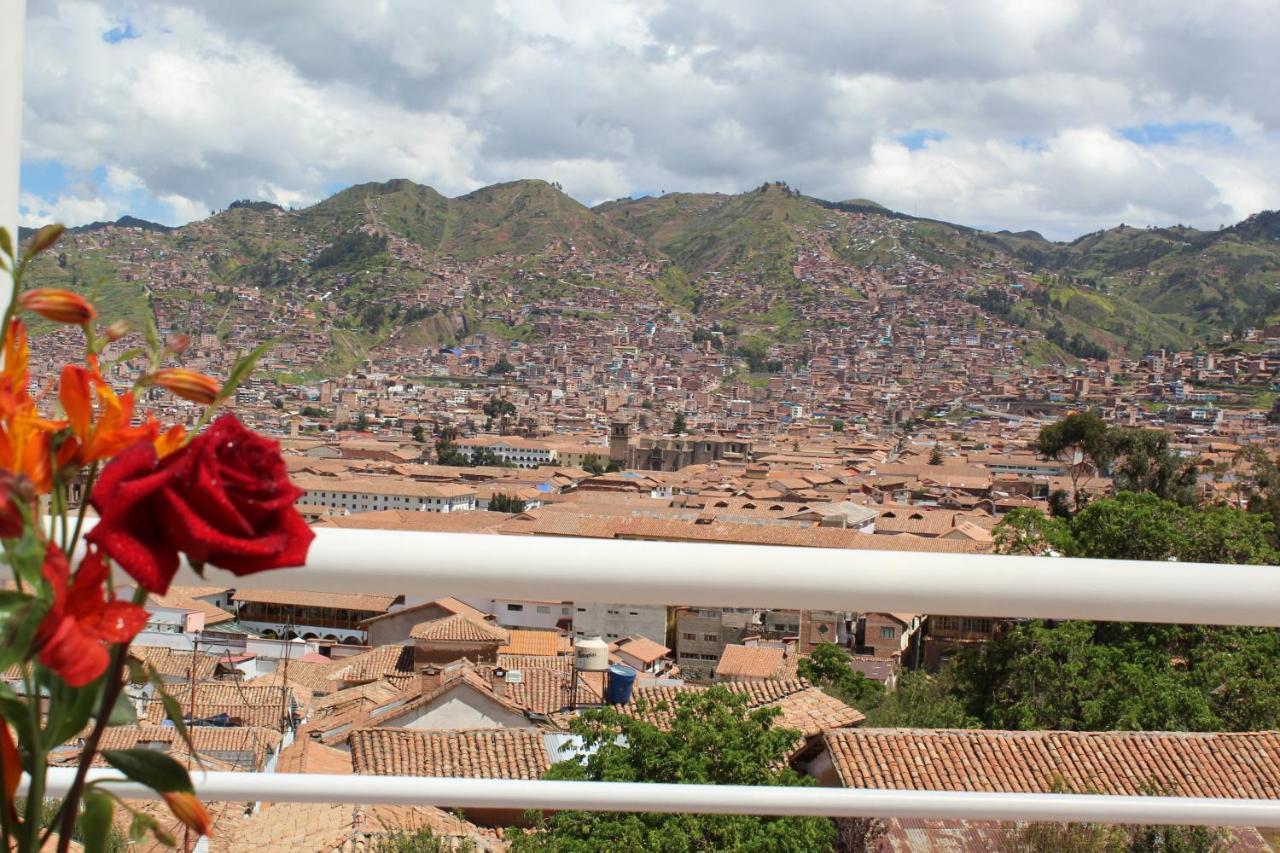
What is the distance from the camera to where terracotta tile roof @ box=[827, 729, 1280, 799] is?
6777 millimetres

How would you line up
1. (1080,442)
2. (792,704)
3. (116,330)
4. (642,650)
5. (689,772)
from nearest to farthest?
(116,330)
(689,772)
(792,704)
(642,650)
(1080,442)

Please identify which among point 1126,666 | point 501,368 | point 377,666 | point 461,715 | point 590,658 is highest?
point 501,368

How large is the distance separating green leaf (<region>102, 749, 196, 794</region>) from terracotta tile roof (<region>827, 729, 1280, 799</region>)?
6363mm

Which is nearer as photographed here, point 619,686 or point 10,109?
point 10,109

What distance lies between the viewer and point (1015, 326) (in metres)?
90.7

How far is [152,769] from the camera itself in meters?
0.43

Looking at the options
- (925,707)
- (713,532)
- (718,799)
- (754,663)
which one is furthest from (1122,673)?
(713,532)

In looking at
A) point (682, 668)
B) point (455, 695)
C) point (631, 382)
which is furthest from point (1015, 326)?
point (455, 695)

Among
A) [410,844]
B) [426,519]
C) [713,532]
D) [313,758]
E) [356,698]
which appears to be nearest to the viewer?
[410,844]

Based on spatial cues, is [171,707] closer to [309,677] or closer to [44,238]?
A: [44,238]

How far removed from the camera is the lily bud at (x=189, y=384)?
1.46 ft

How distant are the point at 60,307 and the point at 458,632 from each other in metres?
16.9

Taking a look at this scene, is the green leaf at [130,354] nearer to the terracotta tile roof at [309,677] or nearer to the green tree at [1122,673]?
the green tree at [1122,673]

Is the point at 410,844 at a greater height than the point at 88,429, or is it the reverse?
the point at 88,429
